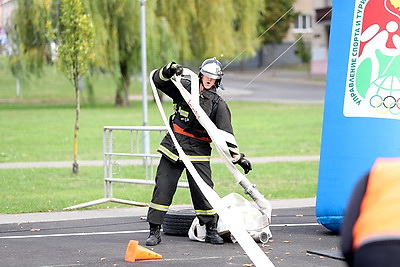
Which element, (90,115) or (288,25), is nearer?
(90,115)

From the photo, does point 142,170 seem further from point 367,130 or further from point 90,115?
point 90,115

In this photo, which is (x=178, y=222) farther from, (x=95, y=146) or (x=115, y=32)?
(x=115, y=32)

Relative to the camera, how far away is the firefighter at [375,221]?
2.39m

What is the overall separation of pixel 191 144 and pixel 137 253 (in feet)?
4.44

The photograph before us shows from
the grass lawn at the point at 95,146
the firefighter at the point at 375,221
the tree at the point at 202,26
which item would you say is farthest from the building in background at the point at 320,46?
the firefighter at the point at 375,221

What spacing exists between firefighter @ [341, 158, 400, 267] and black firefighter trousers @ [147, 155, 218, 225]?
5993mm

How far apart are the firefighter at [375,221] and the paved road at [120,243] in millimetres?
5005

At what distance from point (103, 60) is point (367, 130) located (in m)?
23.1

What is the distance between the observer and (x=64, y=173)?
635 inches

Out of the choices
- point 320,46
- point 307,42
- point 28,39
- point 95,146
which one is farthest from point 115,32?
point 307,42

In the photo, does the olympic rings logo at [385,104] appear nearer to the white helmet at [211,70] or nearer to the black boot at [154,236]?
the white helmet at [211,70]

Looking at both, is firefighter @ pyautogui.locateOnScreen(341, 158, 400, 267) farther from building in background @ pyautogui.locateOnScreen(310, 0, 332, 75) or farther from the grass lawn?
building in background @ pyautogui.locateOnScreen(310, 0, 332, 75)

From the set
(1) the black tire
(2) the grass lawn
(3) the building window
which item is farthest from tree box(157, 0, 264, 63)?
(3) the building window

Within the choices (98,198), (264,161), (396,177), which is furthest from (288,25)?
(396,177)
